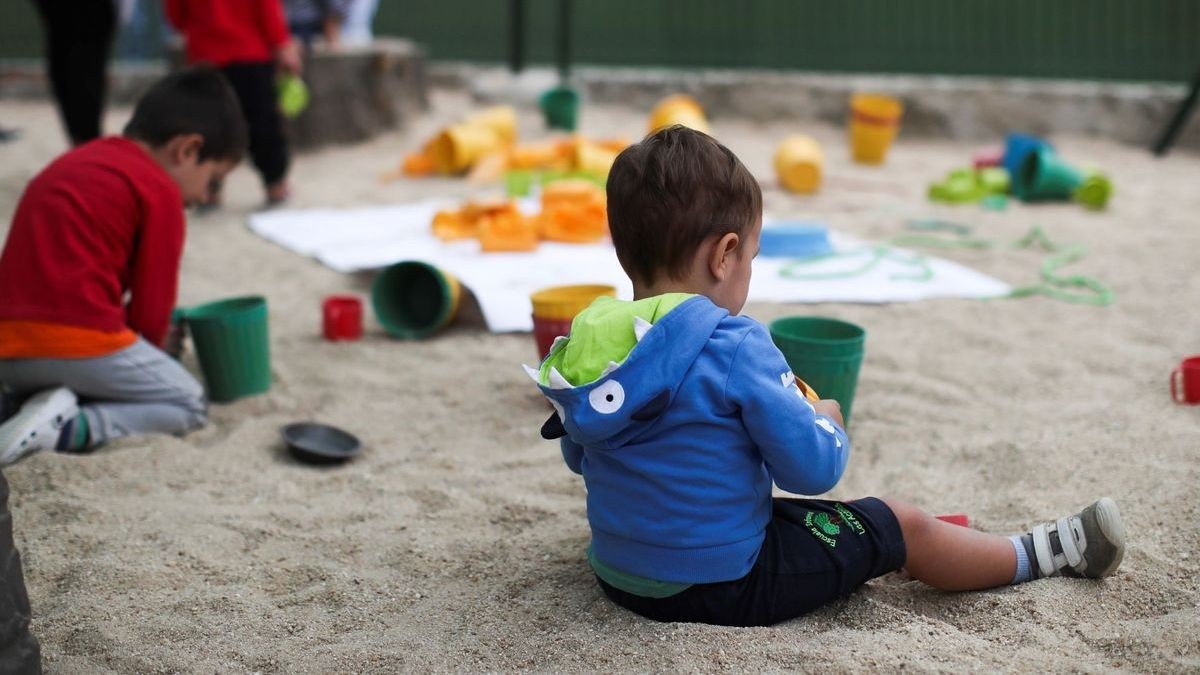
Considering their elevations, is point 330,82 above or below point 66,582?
above

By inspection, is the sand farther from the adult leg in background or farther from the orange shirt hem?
the adult leg in background

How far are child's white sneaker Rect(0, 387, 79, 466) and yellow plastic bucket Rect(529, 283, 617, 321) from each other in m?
Result: 1.15

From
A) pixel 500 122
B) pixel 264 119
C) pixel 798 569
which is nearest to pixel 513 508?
pixel 798 569

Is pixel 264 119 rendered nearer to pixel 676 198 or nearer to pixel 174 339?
pixel 174 339

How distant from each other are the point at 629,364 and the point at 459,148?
4.84 m

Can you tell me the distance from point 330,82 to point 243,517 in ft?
16.8

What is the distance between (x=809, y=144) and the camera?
19.7ft

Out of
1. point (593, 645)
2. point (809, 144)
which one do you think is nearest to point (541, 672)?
point (593, 645)

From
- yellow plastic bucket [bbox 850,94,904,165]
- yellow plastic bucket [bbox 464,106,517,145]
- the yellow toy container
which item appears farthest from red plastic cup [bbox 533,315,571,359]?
yellow plastic bucket [bbox 850,94,904,165]

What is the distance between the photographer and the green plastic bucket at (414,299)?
12.3 ft

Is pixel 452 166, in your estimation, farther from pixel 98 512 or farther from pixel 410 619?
pixel 410 619

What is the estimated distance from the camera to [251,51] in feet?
17.8

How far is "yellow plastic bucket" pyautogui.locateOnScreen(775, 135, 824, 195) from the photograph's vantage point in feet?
19.2

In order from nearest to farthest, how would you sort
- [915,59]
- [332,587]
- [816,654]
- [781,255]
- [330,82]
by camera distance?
[816,654] → [332,587] → [781,255] → [330,82] → [915,59]
